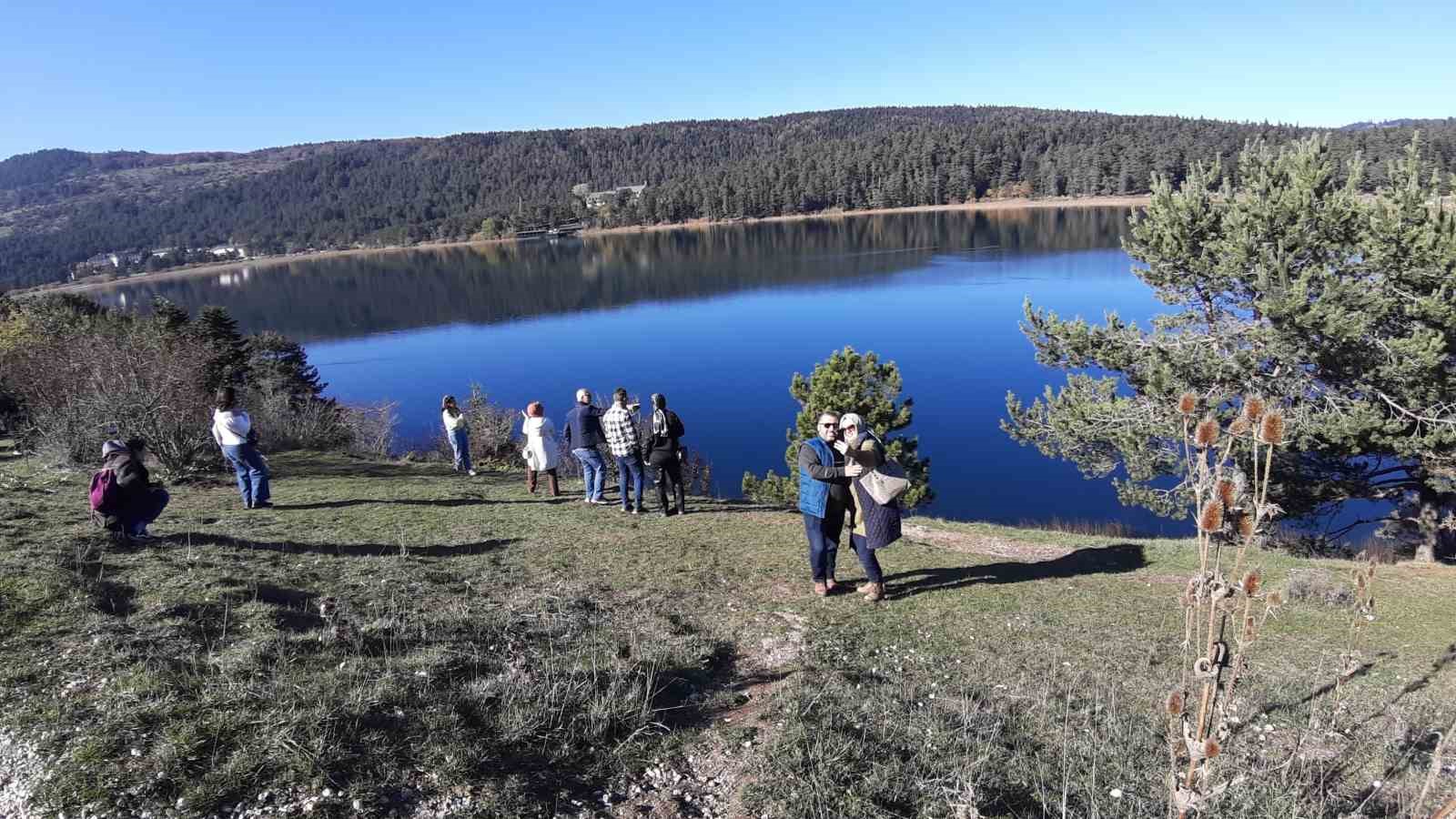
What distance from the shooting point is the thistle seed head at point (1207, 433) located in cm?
215

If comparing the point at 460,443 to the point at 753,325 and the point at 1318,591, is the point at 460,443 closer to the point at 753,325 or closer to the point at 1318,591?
the point at 1318,591

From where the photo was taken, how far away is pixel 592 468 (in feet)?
35.2

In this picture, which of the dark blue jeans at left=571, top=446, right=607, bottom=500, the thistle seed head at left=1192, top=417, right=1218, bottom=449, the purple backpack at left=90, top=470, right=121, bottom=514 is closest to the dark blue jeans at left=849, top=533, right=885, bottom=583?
the thistle seed head at left=1192, top=417, right=1218, bottom=449

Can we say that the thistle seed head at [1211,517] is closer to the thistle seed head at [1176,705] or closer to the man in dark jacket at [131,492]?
the thistle seed head at [1176,705]

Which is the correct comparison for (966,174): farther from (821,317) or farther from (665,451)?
(665,451)

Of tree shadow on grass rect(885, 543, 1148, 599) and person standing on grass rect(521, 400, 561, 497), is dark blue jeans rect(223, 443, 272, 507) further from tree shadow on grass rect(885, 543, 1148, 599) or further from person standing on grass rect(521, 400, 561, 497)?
tree shadow on grass rect(885, 543, 1148, 599)

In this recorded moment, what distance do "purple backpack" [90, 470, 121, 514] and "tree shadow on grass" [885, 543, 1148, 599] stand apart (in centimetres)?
764

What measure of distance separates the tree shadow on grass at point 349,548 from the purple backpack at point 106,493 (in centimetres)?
81

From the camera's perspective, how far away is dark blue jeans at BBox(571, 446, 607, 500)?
34.5 feet

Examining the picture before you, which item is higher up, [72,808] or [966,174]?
[966,174]

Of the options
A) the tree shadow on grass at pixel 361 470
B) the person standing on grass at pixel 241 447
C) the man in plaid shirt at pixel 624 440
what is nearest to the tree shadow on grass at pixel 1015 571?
the man in plaid shirt at pixel 624 440

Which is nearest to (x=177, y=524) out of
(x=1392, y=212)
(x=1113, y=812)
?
(x=1113, y=812)

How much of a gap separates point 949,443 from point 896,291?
1410 inches

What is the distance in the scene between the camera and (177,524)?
28.2 feet
